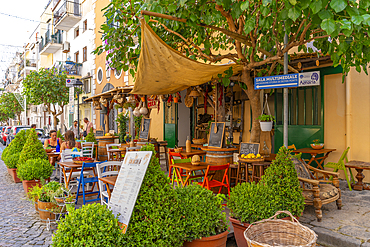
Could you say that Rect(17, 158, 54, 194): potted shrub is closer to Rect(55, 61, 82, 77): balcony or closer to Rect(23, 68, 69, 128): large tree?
Rect(23, 68, 69, 128): large tree

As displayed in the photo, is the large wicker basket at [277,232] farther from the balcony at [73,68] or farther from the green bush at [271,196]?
the balcony at [73,68]

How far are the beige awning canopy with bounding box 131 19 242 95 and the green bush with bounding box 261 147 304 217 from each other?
245cm

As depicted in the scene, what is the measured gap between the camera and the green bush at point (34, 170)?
605 cm

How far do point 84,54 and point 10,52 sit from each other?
24258mm

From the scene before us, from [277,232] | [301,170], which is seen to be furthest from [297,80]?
[277,232]

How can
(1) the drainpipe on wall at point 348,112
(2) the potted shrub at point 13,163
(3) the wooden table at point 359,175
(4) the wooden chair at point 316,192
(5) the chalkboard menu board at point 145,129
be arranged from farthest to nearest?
1. (5) the chalkboard menu board at point 145,129
2. (2) the potted shrub at point 13,163
3. (1) the drainpipe on wall at point 348,112
4. (3) the wooden table at point 359,175
5. (4) the wooden chair at point 316,192

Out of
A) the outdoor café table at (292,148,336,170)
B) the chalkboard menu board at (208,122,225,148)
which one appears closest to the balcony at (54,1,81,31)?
the chalkboard menu board at (208,122,225,148)

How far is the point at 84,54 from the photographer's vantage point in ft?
72.3

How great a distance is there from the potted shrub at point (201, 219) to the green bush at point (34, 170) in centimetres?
426

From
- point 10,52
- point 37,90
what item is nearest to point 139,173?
point 37,90

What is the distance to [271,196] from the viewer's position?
11.3 ft

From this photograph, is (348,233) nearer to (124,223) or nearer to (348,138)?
(124,223)

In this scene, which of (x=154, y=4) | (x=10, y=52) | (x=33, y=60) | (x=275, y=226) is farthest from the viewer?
(x=33, y=60)

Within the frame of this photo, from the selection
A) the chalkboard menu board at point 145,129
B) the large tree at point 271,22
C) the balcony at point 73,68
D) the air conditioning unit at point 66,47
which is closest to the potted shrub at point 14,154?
the chalkboard menu board at point 145,129
